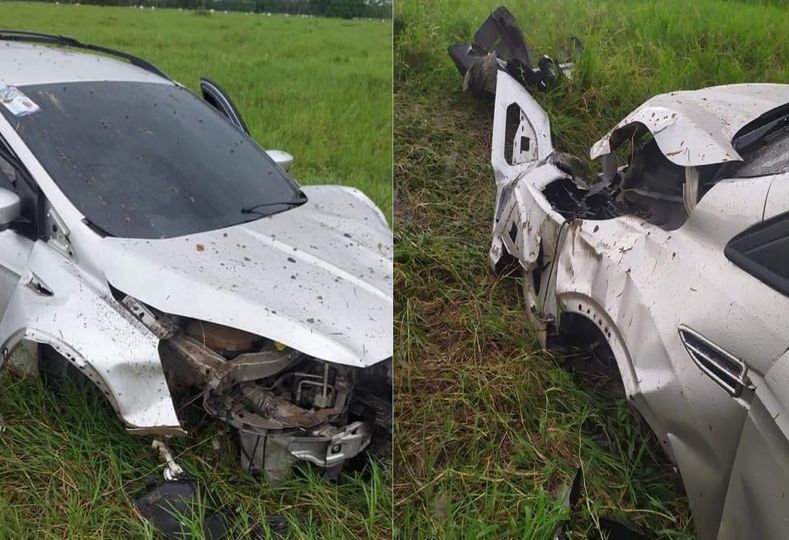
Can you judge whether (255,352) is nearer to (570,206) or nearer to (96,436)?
(96,436)

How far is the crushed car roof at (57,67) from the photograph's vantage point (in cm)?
216

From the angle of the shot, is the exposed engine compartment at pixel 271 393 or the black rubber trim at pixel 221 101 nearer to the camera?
the exposed engine compartment at pixel 271 393

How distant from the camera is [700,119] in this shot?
1170 mm

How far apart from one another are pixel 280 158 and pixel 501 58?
1.20m

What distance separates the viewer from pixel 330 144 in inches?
82.4

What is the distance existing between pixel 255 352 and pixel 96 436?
49cm

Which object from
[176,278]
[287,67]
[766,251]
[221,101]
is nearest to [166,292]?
[176,278]

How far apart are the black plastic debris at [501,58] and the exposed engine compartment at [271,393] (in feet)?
2.40

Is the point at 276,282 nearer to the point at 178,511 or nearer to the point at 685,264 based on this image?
the point at 178,511

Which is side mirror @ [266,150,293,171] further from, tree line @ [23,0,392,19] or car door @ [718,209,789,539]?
→ car door @ [718,209,789,539]

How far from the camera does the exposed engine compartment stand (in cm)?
171

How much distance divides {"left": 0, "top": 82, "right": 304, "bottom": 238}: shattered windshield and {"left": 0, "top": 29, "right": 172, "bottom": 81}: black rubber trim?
3.2 inches

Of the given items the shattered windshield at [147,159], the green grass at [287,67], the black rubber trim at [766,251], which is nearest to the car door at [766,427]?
the black rubber trim at [766,251]

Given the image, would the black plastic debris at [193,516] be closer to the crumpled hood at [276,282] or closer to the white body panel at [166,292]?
the white body panel at [166,292]
